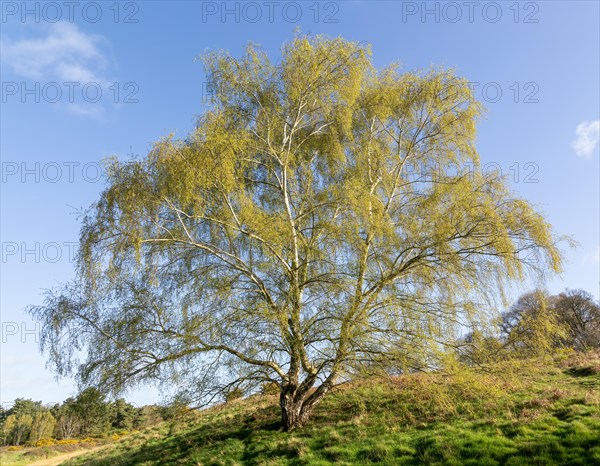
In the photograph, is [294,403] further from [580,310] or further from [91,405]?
[580,310]

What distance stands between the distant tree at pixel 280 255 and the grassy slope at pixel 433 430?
45.2 inches

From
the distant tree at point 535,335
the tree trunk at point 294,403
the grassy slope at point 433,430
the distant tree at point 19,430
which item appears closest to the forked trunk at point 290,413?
the tree trunk at point 294,403

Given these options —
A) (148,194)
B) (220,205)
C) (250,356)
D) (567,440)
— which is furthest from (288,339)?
(567,440)

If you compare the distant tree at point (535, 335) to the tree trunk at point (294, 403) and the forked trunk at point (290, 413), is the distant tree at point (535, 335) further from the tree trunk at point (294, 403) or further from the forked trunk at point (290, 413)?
the forked trunk at point (290, 413)

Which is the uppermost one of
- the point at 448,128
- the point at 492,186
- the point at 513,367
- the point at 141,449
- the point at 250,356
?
the point at 448,128

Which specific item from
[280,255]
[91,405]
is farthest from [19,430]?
[280,255]

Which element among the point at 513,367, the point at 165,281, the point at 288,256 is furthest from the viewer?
the point at 288,256

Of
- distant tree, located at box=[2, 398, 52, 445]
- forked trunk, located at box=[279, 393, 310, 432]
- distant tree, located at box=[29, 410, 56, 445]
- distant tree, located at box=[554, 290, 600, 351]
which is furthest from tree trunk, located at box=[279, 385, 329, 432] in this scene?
distant tree, located at box=[2, 398, 52, 445]

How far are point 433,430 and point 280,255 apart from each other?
19.1 feet

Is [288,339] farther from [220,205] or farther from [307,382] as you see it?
[220,205]

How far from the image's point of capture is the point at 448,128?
12.6m

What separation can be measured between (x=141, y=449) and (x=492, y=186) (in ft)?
50.1

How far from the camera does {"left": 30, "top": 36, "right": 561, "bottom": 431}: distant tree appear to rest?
9281mm

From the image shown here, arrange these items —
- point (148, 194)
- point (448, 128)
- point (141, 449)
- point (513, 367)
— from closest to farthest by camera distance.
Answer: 1. point (513, 367)
2. point (148, 194)
3. point (448, 128)
4. point (141, 449)
